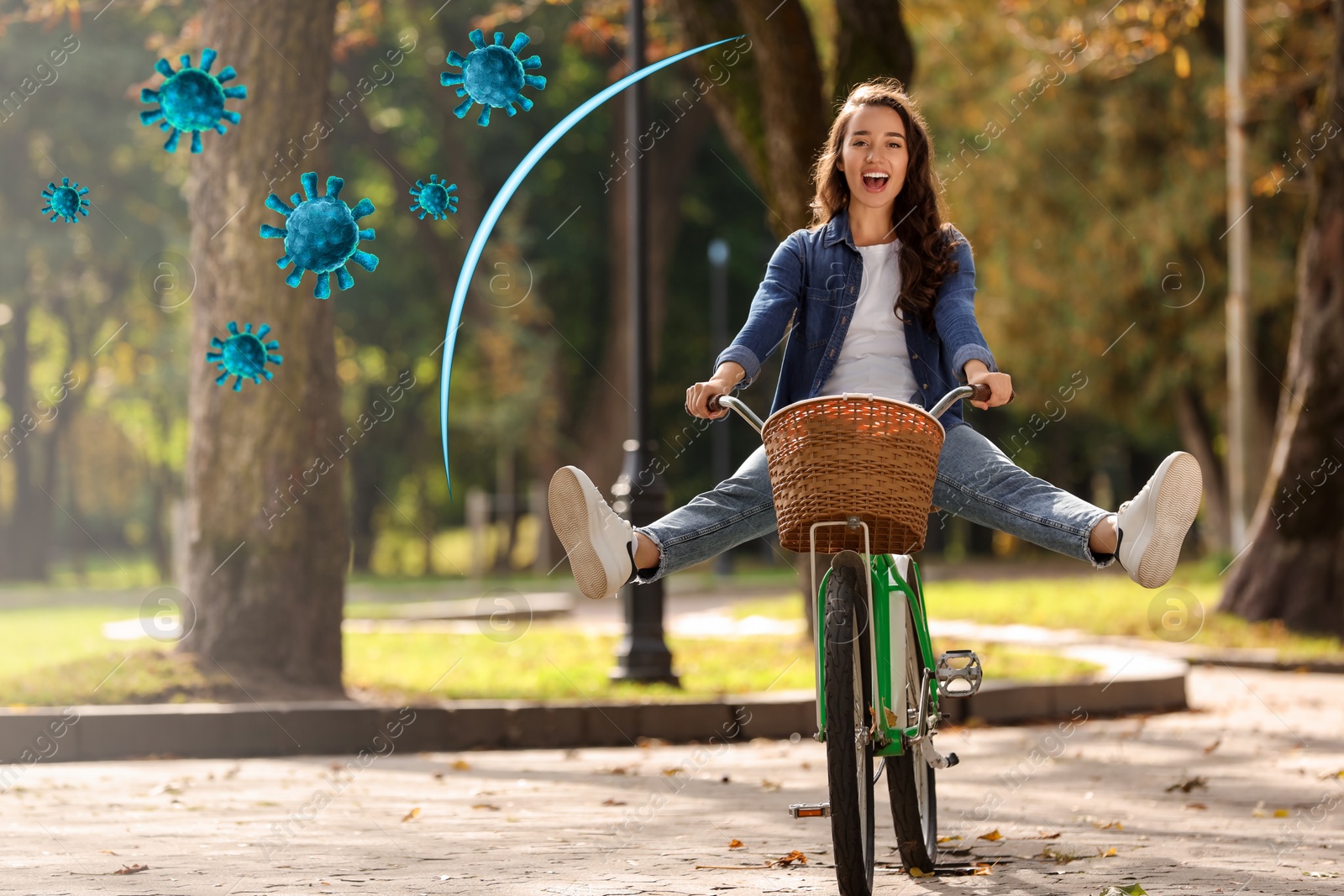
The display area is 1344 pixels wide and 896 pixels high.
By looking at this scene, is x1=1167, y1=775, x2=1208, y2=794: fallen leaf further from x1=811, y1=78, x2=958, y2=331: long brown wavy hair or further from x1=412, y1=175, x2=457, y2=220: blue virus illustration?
x1=412, y1=175, x2=457, y2=220: blue virus illustration

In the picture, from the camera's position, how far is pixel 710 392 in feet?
14.4

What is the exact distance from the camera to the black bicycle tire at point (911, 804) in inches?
189

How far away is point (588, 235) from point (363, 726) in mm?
22118

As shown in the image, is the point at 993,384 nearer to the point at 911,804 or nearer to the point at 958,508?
the point at 958,508

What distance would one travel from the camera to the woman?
4.34m

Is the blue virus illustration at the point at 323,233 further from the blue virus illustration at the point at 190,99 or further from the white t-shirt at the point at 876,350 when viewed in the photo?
the white t-shirt at the point at 876,350

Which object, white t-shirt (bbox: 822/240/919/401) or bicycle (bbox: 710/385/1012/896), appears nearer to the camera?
bicycle (bbox: 710/385/1012/896)

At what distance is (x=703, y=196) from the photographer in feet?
104

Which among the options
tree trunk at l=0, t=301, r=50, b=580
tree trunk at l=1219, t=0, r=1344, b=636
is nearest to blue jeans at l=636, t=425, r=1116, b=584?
tree trunk at l=1219, t=0, r=1344, b=636

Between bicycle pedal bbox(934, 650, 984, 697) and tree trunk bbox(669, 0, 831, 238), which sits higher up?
tree trunk bbox(669, 0, 831, 238)

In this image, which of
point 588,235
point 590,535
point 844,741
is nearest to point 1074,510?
point 844,741

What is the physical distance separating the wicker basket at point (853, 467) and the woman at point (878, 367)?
0.25 metres

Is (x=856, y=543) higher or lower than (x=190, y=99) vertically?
lower

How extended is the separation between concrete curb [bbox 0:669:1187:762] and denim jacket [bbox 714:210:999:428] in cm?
452
